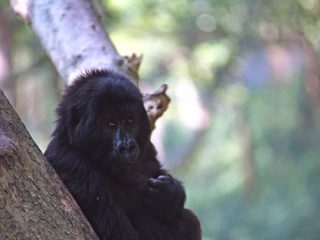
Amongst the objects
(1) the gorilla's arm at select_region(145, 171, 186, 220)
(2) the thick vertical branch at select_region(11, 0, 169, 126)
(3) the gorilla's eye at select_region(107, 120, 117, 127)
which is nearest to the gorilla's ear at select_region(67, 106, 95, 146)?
(3) the gorilla's eye at select_region(107, 120, 117, 127)

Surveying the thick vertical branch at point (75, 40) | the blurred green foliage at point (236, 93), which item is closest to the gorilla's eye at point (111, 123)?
the thick vertical branch at point (75, 40)

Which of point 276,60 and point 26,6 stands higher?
point 276,60

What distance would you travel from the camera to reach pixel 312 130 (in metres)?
15.6

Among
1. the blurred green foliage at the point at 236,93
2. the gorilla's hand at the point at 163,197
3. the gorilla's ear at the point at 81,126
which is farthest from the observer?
the blurred green foliage at the point at 236,93

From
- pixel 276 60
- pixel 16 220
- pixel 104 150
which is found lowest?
pixel 16 220

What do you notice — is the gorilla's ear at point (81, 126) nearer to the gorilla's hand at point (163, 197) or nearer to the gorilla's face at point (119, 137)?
the gorilla's face at point (119, 137)

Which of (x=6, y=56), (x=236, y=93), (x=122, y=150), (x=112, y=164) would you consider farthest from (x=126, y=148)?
(x=236, y=93)

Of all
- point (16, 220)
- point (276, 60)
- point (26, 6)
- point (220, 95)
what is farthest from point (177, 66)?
point (16, 220)

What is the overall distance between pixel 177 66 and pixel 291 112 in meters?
3.29

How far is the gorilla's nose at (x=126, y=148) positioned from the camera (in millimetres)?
4168

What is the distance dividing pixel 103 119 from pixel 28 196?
3.81ft

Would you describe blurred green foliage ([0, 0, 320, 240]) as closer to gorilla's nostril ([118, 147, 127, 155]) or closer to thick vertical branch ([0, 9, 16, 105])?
thick vertical branch ([0, 9, 16, 105])

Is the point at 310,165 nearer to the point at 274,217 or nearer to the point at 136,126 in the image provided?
the point at 274,217

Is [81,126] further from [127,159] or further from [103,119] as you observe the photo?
[127,159]
